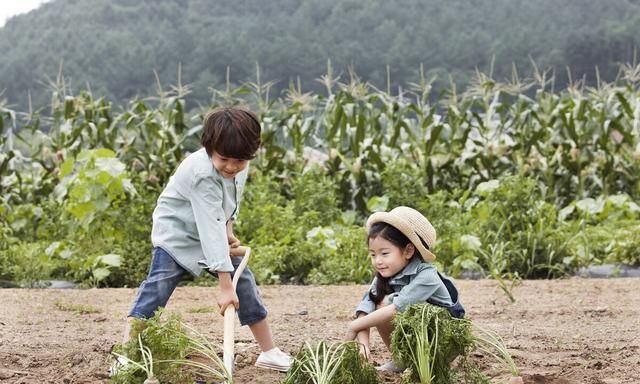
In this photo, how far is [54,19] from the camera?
2630 cm

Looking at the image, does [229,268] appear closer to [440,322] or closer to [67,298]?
[440,322]

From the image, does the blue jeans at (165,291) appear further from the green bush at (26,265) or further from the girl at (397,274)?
the green bush at (26,265)

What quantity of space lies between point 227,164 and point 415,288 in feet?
2.78

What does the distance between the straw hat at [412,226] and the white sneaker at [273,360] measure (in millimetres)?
641

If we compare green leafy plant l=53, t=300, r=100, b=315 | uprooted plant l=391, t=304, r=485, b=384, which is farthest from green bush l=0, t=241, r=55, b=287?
uprooted plant l=391, t=304, r=485, b=384

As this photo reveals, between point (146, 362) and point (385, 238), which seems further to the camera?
point (385, 238)

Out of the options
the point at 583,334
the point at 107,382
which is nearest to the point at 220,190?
the point at 107,382

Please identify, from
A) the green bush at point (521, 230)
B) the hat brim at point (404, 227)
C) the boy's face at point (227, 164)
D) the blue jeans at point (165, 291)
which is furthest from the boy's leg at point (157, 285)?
the green bush at point (521, 230)

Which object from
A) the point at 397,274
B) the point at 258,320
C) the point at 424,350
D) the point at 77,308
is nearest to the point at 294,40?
the point at 77,308

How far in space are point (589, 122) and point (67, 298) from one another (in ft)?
19.1

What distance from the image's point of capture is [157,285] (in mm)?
3668

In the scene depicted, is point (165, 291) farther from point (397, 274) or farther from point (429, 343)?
point (429, 343)

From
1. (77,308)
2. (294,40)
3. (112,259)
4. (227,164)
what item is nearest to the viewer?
(227,164)

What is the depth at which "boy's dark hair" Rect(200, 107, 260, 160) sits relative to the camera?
3.36 metres
